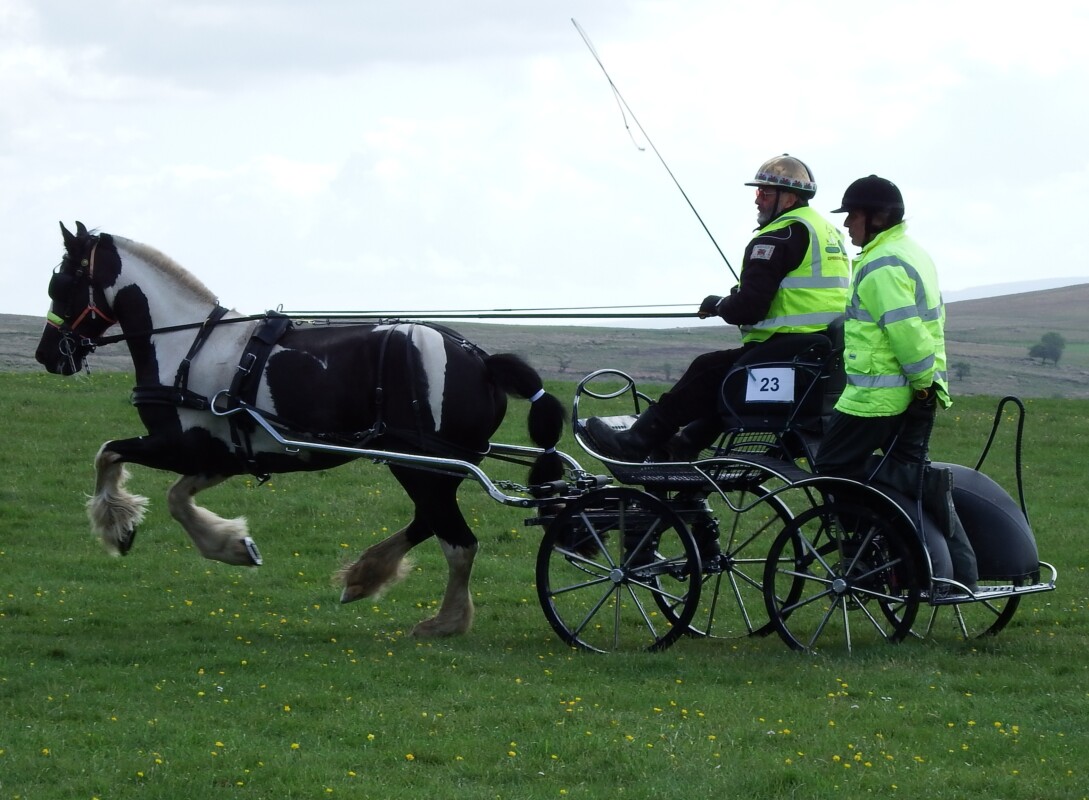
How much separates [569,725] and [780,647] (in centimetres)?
237

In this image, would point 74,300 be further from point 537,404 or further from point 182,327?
point 537,404

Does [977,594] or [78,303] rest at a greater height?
[78,303]

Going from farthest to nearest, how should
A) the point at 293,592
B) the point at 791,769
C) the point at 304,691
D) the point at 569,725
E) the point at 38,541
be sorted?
the point at 38,541 < the point at 293,592 < the point at 304,691 < the point at 569,725 < the point at 791,769

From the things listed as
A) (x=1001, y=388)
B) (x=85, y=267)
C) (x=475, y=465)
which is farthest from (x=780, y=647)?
(x=1001, y=388)

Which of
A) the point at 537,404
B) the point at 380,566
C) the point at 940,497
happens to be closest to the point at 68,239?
the point at 380,566

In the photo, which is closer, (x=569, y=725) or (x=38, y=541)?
(x=569, y=725)

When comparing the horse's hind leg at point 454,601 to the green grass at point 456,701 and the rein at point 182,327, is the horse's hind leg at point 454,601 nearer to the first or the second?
the green grass at point 456,701

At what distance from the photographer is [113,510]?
927 centimetres

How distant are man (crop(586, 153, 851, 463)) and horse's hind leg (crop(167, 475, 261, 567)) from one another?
245cm

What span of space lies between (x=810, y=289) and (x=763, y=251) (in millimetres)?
381

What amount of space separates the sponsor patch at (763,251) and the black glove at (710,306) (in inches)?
12.5

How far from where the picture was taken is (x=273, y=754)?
6.21 meters

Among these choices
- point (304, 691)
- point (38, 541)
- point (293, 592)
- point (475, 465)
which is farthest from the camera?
point (38, 541)

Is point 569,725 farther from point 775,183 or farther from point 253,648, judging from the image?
point 775,183
